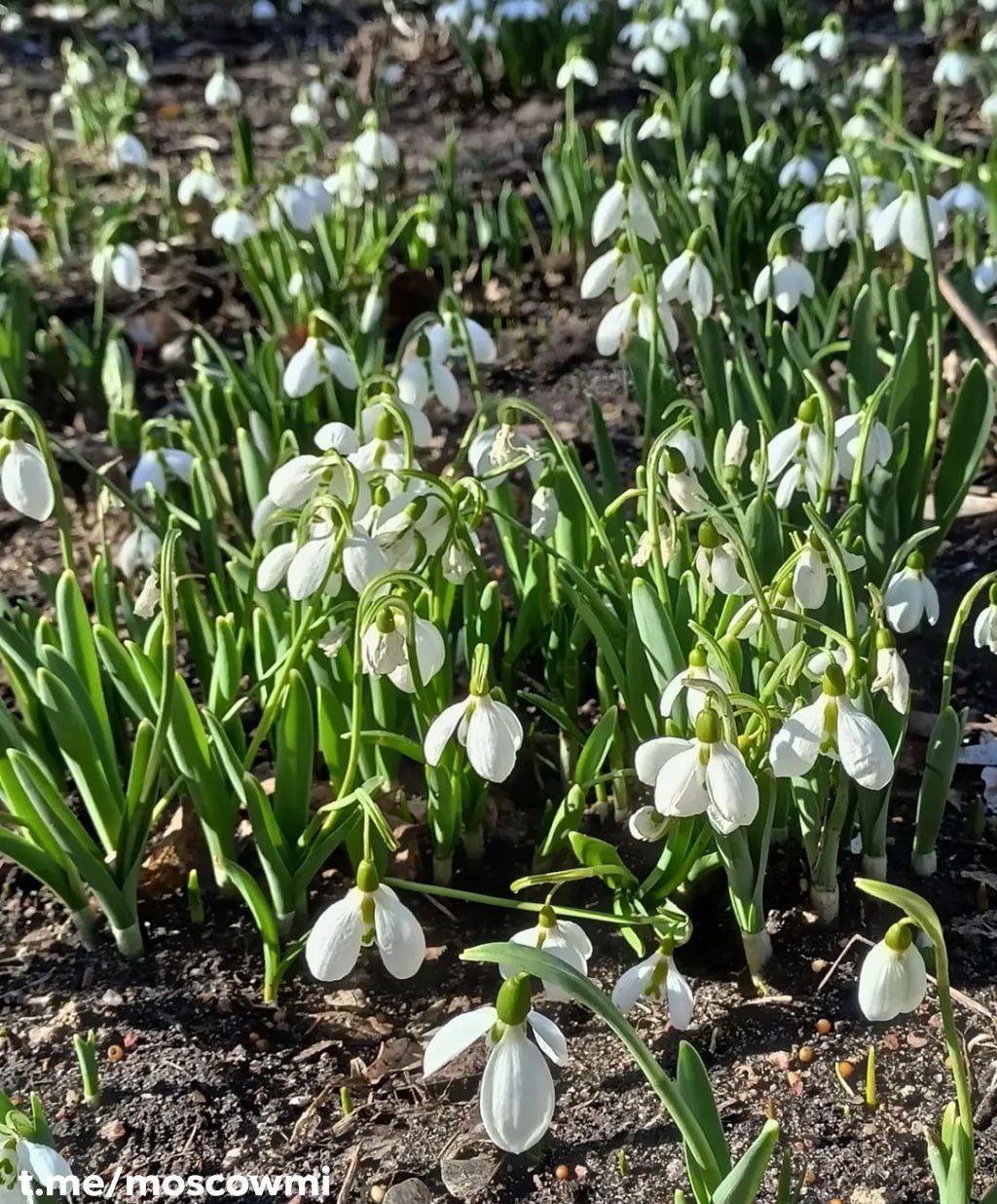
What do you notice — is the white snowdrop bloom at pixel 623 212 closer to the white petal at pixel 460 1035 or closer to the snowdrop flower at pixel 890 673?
the snowdrop flower at pixel 890 673

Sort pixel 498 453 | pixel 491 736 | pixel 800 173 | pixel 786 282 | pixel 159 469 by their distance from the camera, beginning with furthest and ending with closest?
pixel 800 173 < pixel 786 282 < pixel 159 469 < pixel 498 453 < pixel 491 736

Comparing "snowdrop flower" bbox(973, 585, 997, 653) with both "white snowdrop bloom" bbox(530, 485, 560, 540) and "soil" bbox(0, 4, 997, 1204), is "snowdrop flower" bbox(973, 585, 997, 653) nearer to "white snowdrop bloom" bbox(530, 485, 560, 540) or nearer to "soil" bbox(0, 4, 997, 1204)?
"soil" bbox(0, 4, 997, 1204)

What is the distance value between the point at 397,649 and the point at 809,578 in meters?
0.52

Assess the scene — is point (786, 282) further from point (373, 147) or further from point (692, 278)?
point (373, 147)

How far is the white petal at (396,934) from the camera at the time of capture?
1.30 metres

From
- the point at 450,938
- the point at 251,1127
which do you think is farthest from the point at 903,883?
the point at 251,1127

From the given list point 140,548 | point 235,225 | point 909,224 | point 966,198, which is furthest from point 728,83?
point 140,548

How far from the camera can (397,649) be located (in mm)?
1418

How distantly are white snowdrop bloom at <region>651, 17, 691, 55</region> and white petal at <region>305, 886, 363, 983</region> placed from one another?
397 centimetres

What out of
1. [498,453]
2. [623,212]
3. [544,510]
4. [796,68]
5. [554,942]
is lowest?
[554,942]

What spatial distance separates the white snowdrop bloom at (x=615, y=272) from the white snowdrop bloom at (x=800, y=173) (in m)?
1.26

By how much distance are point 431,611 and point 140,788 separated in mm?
480

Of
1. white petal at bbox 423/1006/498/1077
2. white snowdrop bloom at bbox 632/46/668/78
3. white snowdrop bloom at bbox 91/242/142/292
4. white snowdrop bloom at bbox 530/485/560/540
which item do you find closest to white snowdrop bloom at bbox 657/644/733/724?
white petal at bbox 423/1006/498/1077

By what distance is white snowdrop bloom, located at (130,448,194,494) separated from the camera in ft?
7.29
